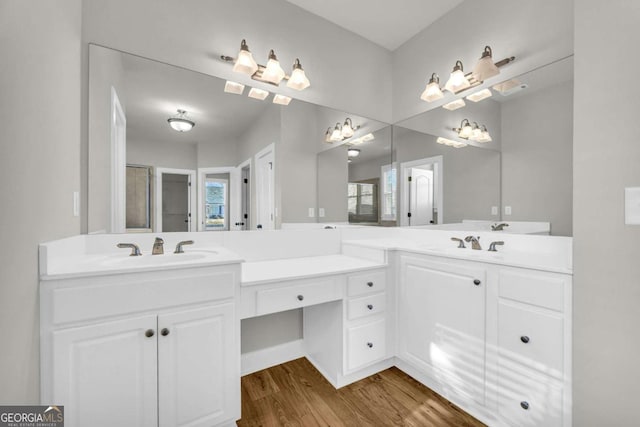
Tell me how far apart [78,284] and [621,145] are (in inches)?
85.8

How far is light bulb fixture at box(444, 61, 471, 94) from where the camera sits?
6.59 ft

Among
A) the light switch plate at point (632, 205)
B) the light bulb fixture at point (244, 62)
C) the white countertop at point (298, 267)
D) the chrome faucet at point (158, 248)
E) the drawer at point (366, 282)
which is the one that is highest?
the light bulb fixture at point (244, 62)

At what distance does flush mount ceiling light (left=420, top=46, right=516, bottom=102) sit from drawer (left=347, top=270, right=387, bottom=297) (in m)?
1.53

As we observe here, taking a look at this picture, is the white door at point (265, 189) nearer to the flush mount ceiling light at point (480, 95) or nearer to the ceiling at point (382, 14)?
the ceiling at point (382, 14)

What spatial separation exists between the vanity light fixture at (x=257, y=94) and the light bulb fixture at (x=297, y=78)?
0.72 feet

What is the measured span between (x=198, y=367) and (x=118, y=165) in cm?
121

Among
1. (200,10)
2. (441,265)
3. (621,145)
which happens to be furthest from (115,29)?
(621,145)

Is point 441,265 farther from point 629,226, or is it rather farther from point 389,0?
point 389,0

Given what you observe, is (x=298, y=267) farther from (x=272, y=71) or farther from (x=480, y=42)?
(x=480, y=42)

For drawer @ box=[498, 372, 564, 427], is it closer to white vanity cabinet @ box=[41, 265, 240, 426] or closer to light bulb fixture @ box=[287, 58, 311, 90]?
white vanity cabinet @ box=[41, 265, 240, 426]

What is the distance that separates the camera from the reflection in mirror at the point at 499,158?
151 cm

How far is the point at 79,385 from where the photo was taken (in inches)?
40.0

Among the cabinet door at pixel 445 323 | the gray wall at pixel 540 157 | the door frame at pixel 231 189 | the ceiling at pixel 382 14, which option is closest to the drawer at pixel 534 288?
the cabinet door at pixel 445 323

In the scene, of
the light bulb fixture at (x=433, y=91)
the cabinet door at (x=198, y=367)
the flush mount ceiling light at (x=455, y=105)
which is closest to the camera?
the cabinet door at (x=198, y=367)
